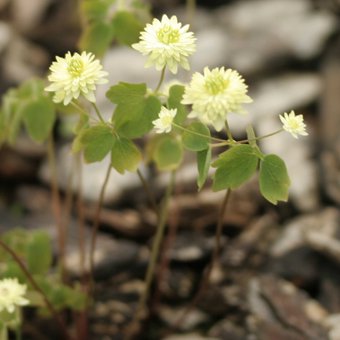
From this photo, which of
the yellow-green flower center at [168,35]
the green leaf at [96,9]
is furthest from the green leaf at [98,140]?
the green leaf at [96,9]

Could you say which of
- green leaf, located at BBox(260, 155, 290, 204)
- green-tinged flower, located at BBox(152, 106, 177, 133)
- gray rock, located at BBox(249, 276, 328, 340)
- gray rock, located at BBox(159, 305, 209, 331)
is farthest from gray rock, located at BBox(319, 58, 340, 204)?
green-tinged flower, located at BBox(152, 106, 177, 133)

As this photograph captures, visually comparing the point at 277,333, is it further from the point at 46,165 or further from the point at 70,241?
the point at 46,165

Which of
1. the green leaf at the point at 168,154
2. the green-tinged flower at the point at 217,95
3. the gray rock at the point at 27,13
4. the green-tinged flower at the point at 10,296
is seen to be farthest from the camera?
the gray rock at the point at 27,13

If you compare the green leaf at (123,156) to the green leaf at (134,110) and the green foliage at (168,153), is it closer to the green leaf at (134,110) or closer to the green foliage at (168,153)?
the green leaf at (134,110)

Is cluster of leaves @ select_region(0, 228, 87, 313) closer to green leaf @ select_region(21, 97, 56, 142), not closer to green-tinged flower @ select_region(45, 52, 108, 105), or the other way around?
green leaf @ select_region(21, 97, 56, 142)

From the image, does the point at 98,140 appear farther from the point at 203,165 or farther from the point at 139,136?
the point at 203,165
